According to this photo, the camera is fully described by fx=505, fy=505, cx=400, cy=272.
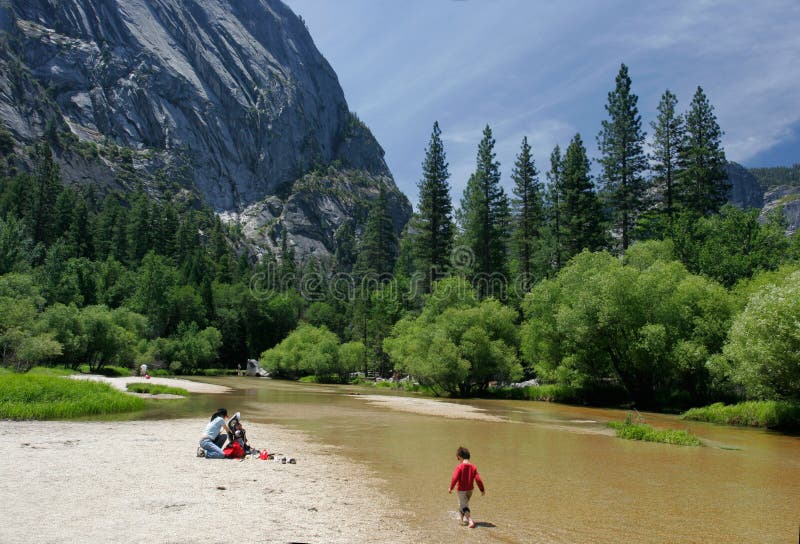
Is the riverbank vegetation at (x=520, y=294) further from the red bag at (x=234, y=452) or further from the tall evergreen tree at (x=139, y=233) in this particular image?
the red bag at (x=234, y=452)

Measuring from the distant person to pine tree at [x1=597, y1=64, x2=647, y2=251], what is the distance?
160 ft

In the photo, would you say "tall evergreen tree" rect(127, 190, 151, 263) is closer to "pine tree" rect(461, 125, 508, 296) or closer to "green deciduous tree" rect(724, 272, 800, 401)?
"pine tree" rect(461, 125, 508, 296)

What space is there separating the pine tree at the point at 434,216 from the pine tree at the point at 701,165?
94.2ft

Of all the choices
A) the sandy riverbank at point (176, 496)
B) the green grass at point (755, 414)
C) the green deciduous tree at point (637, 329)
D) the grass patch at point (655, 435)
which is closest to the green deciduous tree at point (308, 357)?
the green deciduous tree at point (637, 329)

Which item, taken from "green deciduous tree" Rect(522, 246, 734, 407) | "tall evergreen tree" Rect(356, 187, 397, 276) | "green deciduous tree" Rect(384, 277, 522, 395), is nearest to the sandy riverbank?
"green deciduous tree" Rect(522, 246, 734, 407)

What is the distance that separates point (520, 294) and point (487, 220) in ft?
36.0

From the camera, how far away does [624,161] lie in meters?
53.6

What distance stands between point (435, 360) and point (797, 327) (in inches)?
1049

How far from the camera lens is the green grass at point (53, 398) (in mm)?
21359

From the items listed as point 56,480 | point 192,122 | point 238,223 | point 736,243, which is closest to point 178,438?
point 56,480

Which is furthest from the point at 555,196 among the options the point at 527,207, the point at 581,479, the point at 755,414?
the point at 581,479

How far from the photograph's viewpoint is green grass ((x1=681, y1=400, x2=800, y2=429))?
2391 centimetres

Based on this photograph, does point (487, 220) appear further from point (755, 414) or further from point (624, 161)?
point (755, 414)

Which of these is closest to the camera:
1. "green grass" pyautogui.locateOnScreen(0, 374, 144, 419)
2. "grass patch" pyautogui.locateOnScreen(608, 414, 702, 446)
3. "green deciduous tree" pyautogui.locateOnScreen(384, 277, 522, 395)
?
"grass patch" pyautogui.locateOnScreen(608, 414, 702, 446)
